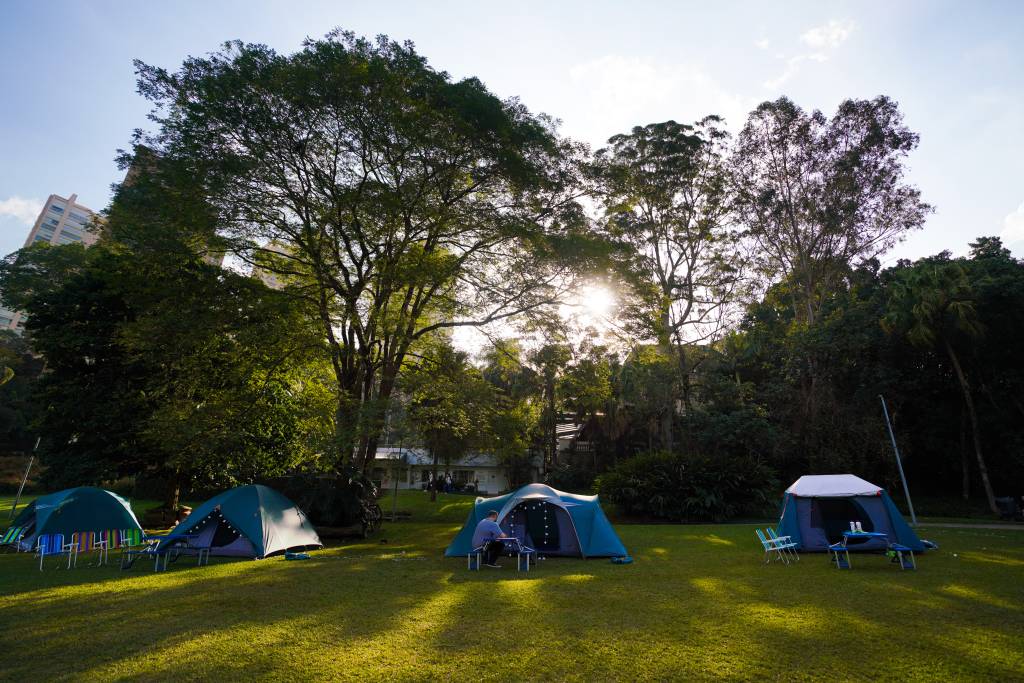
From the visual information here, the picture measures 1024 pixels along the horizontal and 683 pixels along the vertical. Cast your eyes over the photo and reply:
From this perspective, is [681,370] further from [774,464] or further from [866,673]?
[866,673]

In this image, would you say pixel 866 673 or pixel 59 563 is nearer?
pixel 866 673

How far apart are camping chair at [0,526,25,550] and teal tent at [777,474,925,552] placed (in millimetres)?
20356

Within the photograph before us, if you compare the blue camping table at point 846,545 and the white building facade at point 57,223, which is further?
the white building facade at point 57,223

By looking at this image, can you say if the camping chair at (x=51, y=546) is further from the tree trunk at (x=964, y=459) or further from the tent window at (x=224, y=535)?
the tree trunk at (x=964, y=459)

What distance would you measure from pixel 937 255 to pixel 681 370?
21090 mm

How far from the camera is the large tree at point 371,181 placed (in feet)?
46.0

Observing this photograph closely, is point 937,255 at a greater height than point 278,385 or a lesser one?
greater

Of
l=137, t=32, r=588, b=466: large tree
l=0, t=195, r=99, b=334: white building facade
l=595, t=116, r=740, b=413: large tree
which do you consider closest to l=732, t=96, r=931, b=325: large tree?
l=595, t=116, r=740, b=413: large tree

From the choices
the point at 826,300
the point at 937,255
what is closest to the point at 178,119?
the point at 826,300

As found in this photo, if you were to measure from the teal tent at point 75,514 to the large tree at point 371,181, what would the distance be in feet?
20.6

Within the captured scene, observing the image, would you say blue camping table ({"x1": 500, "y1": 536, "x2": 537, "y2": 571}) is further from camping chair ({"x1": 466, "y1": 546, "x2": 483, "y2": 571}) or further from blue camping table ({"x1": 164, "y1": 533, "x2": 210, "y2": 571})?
blue camping table ({"x1": 164, "y1": 533, "x2": 210, "y2": 571})

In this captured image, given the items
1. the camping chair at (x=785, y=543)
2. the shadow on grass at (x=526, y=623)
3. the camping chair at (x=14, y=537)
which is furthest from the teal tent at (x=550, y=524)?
the camping chair at (x=14, y=537)

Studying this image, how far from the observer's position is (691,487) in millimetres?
23297

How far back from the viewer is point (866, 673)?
534 centimetres
